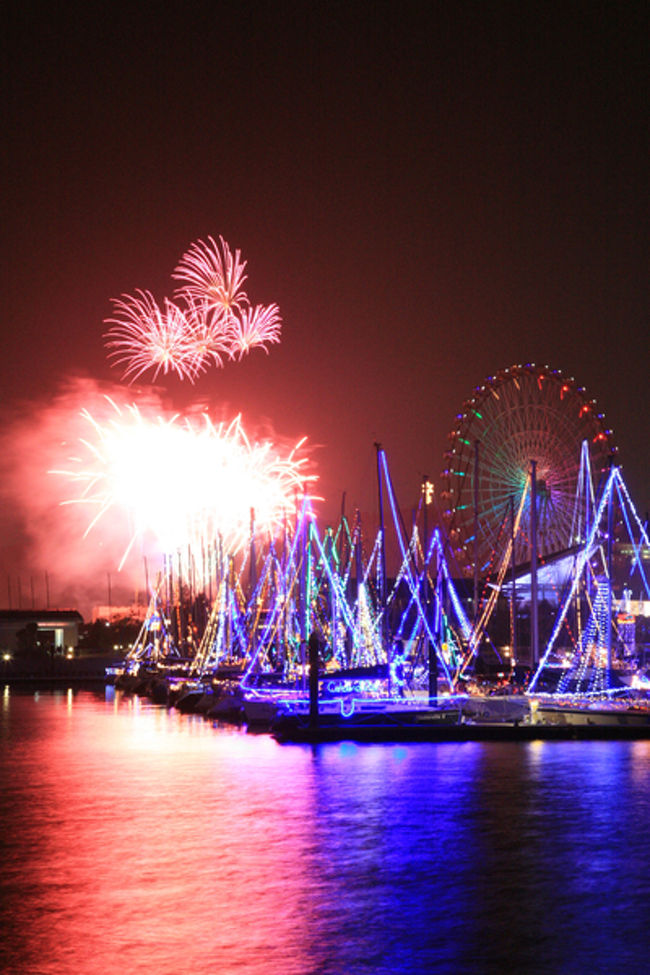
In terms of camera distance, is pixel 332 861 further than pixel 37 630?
No

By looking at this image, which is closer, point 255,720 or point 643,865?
point 643,865

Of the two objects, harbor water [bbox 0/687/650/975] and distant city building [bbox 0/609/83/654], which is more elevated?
distant city building [bbox 0/609/83/654]

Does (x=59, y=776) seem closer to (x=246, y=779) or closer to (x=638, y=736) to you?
(x=246, y=779)

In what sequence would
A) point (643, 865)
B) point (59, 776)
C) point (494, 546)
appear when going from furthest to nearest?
point (494, 546) → point (59, 776) → point (643, 865)

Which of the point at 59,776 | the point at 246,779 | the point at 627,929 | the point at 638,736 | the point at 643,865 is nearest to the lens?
the point at 627,929

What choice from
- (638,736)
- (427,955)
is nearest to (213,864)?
(427,955)

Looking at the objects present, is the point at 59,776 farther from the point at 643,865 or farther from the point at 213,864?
the point at 643,865

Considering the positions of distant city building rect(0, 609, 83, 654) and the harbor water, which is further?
distant city building rect(0, 609, 83, 654)

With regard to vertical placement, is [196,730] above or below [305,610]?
below
